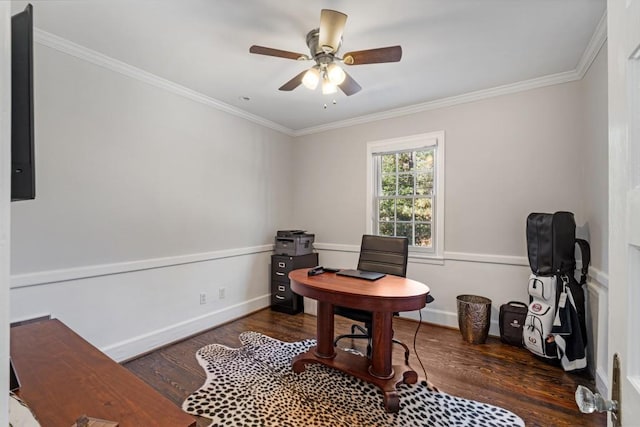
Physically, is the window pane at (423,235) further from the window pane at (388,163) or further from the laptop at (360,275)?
the laptop at (360,275)

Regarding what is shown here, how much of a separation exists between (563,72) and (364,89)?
1.82 metres

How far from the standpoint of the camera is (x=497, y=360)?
257 cm

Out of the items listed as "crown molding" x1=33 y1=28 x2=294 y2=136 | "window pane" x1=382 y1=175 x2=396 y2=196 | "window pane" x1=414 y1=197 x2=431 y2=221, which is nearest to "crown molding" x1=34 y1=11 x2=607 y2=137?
"crown molding" x1=33 y1=28 x2=294 y2=136

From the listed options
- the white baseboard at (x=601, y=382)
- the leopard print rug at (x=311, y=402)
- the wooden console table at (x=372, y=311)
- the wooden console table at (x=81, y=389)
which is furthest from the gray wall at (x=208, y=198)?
the wooden console table at (x=372, y=311)

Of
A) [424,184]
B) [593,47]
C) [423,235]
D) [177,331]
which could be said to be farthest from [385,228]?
[177,331]

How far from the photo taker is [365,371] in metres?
2.10

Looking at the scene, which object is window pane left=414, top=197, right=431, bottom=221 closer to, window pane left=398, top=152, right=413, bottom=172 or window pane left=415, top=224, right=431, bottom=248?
window pane left=415, top=224, right=431, bottom=248

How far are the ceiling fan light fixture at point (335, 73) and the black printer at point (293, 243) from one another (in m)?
2.23

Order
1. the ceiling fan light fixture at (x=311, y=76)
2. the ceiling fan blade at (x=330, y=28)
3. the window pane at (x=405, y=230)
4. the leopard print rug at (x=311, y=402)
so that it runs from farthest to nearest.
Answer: the window pane at (x=405, y=230)
the ceiling fan light fixture at (x=311, y=76)
the leopard print rug at (x=311, y=402)
the ceiling fan blade at (x=330, y=28)

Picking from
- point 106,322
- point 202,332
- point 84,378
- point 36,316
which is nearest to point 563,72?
point 84,378

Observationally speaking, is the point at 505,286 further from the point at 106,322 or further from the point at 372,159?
the point at 106,322

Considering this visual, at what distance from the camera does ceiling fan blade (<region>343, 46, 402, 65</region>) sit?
1895 millimetres

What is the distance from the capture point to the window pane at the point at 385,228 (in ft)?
12.6

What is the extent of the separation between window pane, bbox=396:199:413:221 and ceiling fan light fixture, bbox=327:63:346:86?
2023mm
